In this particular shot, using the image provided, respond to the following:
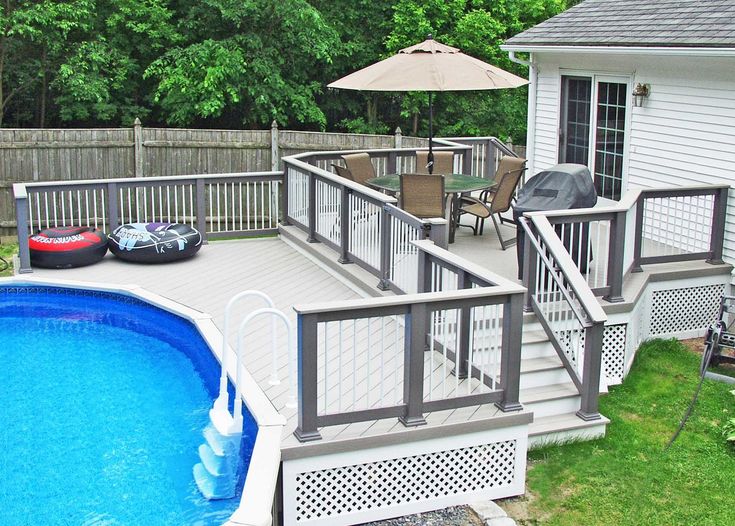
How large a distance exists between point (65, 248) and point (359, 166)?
3.54 metres

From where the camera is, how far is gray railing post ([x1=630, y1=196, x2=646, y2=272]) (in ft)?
26.5

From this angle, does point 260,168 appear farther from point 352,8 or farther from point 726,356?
point 726,356

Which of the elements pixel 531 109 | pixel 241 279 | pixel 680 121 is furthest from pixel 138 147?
pixel 680 121

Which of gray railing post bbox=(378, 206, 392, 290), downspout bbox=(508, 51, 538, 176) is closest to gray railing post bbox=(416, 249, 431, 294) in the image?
gray railing post bbox=(378, 206, 392, 290)

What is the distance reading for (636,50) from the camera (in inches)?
379

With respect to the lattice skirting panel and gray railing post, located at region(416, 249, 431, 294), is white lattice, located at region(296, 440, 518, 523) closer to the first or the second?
the lattice skirting panel

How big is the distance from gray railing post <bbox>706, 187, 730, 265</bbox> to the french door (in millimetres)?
2083

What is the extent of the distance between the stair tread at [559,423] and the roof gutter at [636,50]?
3954 millimetres

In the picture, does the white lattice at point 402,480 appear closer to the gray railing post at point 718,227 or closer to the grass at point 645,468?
the grass at point 645,468

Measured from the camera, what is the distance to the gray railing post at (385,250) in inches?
318

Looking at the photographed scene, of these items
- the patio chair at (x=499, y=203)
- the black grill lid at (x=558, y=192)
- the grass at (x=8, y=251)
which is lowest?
the grass at (x=8, y=251)

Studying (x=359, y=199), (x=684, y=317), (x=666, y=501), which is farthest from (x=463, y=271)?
(x=684, y=317)

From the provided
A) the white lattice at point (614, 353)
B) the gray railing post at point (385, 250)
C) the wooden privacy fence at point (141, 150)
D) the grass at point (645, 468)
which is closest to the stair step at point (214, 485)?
the grass at point (645, 468)

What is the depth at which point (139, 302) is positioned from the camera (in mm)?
9133
